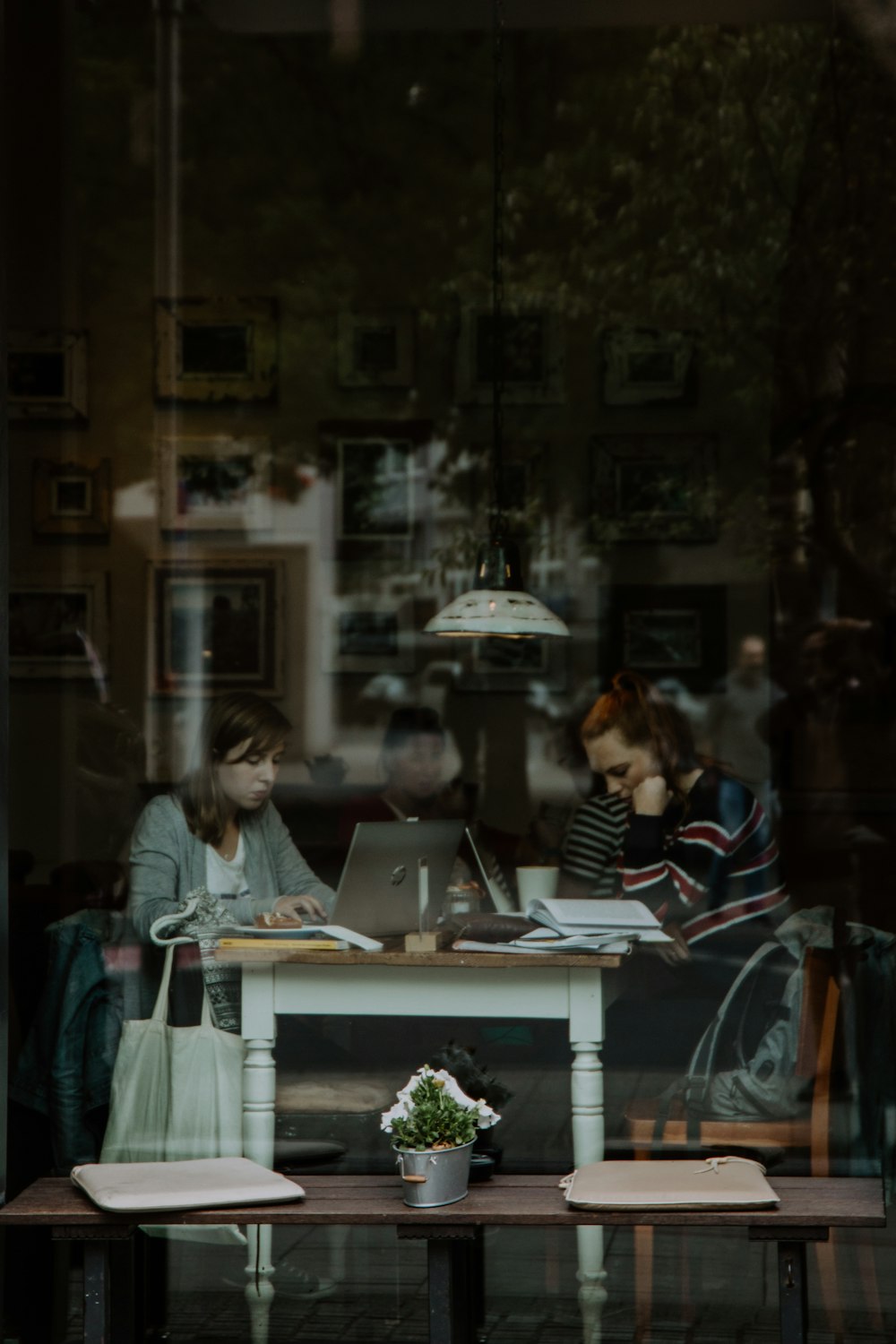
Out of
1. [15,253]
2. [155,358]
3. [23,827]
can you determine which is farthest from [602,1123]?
[155,358]

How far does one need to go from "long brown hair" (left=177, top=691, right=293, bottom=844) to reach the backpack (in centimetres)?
140

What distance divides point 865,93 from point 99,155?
3574 mm

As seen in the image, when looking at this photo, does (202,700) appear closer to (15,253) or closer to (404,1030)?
(15,253)

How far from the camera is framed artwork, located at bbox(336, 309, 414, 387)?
8695mm

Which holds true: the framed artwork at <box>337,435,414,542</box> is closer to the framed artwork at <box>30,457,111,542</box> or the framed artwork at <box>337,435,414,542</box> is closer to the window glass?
the window glass

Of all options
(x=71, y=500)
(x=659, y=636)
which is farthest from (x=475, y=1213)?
(x=659, y=636)

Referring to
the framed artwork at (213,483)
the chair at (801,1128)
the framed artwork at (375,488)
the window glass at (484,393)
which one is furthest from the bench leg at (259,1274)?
the framed artwork at (375,488)

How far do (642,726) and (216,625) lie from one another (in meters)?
3.54

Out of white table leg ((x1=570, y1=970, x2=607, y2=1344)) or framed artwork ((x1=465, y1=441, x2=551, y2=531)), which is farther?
framed artwork ((x1=465, y1=441, x2=551, y2=531))

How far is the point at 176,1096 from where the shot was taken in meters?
3.93

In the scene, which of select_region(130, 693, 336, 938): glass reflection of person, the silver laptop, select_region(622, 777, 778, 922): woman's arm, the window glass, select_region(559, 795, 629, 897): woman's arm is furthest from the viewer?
the window glass

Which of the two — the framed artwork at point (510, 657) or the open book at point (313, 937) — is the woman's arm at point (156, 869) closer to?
the open book at point (313, 937)

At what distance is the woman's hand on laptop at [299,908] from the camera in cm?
439

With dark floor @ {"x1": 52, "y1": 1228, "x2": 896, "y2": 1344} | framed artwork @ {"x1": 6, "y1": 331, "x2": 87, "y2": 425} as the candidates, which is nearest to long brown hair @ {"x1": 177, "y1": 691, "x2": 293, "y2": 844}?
framed artwork @ {"x1": 6, "y1": 331, "x2": 87, "y2": 425}
